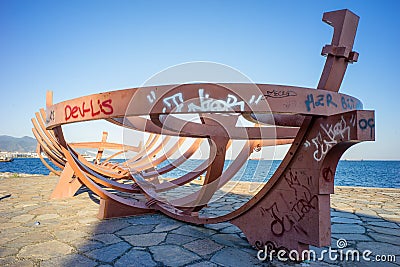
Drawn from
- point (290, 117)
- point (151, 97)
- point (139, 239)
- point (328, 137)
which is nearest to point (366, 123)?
point (328, 137)

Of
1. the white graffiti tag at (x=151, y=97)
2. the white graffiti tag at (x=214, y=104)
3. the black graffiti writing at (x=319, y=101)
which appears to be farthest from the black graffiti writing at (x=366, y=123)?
the white graffiti tag at (x=151, y=97)

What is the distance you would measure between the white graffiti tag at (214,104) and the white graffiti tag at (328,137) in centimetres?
84

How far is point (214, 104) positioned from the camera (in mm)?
2086

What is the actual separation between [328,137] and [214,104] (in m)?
1.05

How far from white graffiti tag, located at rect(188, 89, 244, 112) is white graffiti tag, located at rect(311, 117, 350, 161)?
0.84m

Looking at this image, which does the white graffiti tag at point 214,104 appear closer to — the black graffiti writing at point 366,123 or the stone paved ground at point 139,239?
the black graffiti writing at point 366,123

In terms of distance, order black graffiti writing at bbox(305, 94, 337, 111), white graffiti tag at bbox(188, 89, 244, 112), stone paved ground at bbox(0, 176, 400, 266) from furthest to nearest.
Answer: stone paved ground at bbox(0, 176, 400, 266) → black graffiti writing at bbox(305, 94, 337, 111) → white graffiti tag at bbox(188, 89, 244, 112)

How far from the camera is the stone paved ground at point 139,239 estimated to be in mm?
2637

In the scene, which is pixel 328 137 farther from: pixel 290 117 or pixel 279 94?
pixel 290 117

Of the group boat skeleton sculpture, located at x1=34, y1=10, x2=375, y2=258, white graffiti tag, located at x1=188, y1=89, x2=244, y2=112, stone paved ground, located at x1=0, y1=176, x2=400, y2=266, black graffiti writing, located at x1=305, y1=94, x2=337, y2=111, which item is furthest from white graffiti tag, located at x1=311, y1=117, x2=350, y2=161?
stone paved ground, located at x1=0, y1=176, x2=400, y2=266

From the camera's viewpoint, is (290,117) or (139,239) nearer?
(290,117)

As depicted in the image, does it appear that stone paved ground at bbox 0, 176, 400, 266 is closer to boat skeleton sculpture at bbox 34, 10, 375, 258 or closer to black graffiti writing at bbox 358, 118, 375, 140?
boat skeleton sculpture at bbox 34, 10, 375, 258

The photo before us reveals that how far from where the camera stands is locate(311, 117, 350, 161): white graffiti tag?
221cm

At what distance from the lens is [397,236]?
11.7 ft
